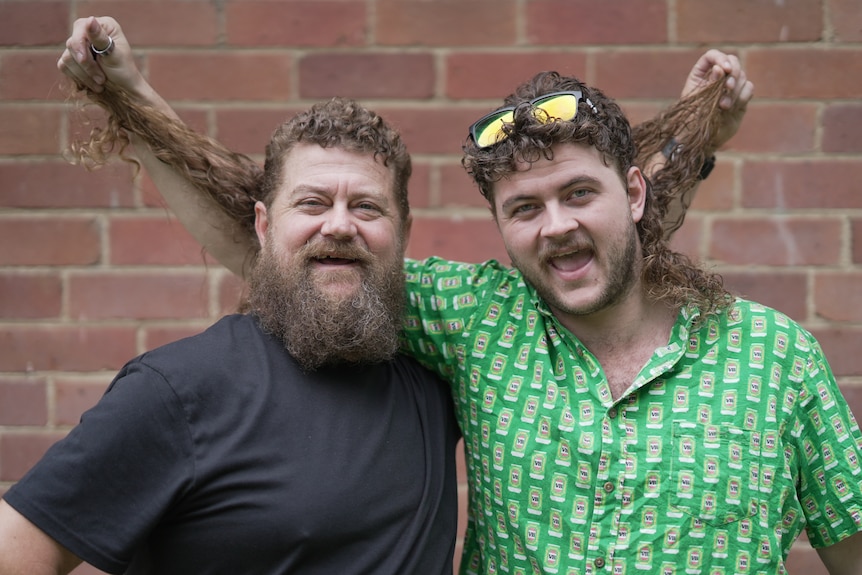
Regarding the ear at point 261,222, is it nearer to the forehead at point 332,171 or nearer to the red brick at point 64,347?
the forehead at point 332,171

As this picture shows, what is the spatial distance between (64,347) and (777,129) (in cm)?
228

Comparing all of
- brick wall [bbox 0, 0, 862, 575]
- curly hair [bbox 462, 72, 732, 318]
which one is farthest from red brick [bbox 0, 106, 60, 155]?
curly hair [bbox 462, 72, 732, 318]

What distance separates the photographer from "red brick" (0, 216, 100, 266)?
251cm

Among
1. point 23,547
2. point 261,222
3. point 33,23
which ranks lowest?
point 23,547

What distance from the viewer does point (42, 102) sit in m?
2.52

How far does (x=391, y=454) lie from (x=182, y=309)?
105cm

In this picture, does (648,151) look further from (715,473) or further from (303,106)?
(303,106)

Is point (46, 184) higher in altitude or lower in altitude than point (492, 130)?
lower

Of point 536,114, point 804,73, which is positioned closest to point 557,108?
point 536,114

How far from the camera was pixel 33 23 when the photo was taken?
8.25ft

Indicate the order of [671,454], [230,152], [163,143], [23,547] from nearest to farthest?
[23,547] → [671,454] → [163,143] → [230,152]

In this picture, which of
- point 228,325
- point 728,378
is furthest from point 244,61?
point 728,378

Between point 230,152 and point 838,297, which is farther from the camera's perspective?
point 838,297

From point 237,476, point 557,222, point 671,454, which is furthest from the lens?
point 557,222
